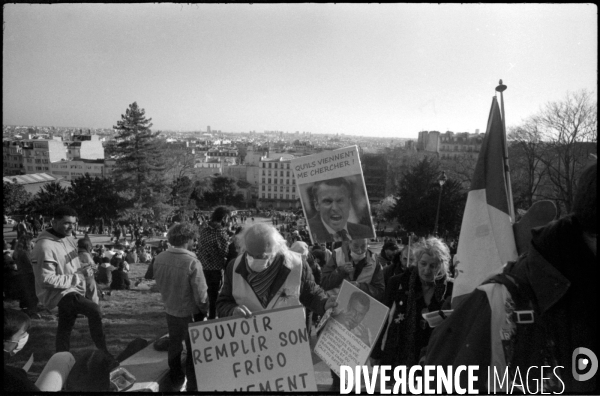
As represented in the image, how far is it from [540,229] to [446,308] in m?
1.51

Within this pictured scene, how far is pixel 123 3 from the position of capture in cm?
262

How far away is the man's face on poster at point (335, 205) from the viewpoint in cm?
377

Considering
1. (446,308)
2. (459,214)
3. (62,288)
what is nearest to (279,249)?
(446,308)

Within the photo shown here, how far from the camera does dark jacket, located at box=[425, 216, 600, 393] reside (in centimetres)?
179

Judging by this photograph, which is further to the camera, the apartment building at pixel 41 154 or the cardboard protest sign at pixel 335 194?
the apartment building at pixel 41 154

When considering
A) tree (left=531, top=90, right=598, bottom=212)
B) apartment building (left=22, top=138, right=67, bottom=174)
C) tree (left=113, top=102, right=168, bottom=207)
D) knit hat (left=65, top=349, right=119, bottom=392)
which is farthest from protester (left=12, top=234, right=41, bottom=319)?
tree (left=113, top=102, right=168, bottom=207)

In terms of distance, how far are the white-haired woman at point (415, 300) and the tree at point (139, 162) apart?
26.3m

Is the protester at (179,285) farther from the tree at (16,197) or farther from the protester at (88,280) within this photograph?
the tree at (16,197)

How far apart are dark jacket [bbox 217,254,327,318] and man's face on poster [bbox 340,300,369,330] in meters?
0.16

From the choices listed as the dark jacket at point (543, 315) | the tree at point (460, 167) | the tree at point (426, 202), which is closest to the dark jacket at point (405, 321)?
the dark jacket at point (543, 315)

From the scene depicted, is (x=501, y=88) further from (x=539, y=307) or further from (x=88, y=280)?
(x=88, y=280)

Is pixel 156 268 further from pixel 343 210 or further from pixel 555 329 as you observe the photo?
pixel 555 329

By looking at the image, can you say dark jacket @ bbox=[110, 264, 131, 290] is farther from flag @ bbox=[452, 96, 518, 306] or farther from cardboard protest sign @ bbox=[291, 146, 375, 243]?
flag @ bbox=[452, 96, 518, 306]

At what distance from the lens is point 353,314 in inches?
117
